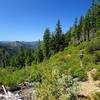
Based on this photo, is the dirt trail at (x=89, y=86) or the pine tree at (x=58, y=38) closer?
the dirt trail at (x=89, y=86)

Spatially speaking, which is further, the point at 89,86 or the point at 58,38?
the point at 58,38

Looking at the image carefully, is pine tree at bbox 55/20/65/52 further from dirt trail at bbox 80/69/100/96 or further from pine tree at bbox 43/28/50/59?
dirt trail at bbox 80/69/100/96

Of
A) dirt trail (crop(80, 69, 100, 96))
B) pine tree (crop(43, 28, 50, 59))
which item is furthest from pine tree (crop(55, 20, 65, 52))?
dirt trail (crop(80, 69, 100, 96))

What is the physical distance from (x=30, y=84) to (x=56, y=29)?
54321 millimetres

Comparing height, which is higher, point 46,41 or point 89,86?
point 46,41

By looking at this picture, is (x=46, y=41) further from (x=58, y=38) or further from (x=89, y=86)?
(x=89, y=86)

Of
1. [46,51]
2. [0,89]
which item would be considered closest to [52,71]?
[0,89]

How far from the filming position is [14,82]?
24.6 m

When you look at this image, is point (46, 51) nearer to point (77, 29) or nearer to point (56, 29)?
point (56, 29)

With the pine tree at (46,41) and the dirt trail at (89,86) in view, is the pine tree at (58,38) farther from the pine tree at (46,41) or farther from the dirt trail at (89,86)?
the dirt trail at (89,86)

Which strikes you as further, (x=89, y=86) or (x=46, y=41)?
(x=46, y=41)

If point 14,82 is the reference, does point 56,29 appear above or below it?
above

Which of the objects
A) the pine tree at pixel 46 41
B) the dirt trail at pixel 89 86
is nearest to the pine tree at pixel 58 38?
the pine tree at pixel 46 41

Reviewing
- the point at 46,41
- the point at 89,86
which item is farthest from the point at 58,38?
the point at 89,86
